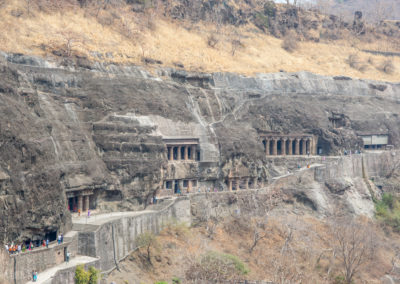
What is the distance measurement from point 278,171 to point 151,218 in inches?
782

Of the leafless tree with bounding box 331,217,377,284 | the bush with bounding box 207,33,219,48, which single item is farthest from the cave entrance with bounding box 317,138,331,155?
the bush with bounding box 207,33,219,48

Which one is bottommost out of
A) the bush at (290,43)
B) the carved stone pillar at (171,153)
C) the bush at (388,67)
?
the carved stone pillar at (171,153)

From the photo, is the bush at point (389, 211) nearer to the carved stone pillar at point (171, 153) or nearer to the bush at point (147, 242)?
the carved stone pillar at point (171, 153)

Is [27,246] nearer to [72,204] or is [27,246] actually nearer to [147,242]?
[72,204]

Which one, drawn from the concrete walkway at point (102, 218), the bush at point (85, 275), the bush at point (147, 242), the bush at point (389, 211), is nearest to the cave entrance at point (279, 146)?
the bush at point (389, 211)

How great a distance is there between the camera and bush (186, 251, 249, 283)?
36812 millimetres

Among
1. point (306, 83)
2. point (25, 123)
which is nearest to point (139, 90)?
point (25, 123)

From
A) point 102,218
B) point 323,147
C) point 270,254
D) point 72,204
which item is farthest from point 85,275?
point 323,147

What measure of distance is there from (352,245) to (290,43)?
Result: 150ft

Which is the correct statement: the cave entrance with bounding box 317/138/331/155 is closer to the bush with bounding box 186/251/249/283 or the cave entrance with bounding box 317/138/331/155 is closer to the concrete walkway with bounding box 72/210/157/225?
the bush with bounding box 186/251/249/283

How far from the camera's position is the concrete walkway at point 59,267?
97.6 feet

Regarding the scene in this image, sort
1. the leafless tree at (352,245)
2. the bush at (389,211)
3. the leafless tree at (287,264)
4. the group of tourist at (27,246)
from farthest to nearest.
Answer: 1. the bush at (389,211)
2. the leafless tree at (352,245)
3. the leafless tree at (287,264)
4. the group of tourist at (27,246)

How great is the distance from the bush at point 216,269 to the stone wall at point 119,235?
4.39 meters

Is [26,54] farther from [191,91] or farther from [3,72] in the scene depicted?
[191,91]
